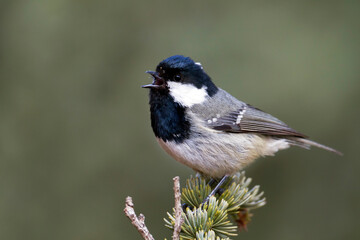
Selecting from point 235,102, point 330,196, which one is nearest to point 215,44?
point 235,102

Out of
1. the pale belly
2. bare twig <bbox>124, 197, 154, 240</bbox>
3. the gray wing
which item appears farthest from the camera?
the gray wing

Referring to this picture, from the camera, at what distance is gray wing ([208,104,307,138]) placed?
2771mm

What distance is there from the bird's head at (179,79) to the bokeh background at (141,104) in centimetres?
42

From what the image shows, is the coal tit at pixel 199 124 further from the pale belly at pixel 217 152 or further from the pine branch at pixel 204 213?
the pine branch at pixel 204 213

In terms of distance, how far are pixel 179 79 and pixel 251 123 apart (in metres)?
0.56

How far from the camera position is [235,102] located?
2953 mm

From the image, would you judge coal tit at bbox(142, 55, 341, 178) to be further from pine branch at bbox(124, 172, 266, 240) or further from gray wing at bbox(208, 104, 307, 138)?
pine branch at bbox(124, 172, 266, 240)

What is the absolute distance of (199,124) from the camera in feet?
8.70

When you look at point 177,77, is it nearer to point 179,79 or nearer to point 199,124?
point 179,79

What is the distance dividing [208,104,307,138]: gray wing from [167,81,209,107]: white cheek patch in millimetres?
181

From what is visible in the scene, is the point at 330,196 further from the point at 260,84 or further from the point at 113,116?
the point at 113,116

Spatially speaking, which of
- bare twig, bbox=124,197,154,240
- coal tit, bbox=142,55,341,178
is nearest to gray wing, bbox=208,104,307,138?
coal tit, bbox=142,55,341,178

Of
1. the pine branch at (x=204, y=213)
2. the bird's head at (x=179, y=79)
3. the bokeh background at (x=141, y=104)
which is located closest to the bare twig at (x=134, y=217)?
the pine branch at (x=204, y=213)

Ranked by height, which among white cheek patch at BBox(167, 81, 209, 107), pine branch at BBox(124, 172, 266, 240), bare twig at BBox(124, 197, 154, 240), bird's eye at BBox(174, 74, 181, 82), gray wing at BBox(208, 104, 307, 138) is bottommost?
pine branch at BBox(124, 172, 266, 240)
